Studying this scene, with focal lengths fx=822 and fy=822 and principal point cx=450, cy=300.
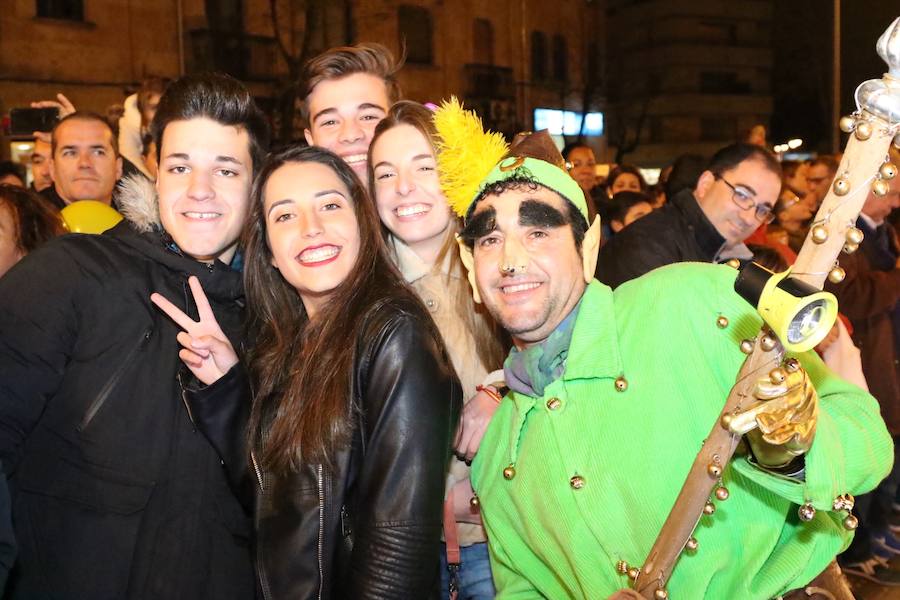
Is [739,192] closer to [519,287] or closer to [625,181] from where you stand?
[519,287]

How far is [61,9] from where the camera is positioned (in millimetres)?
14055

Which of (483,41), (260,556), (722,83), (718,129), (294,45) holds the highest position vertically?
(722,83)

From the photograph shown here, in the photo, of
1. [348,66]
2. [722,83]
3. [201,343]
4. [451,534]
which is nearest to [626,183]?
[348,66]

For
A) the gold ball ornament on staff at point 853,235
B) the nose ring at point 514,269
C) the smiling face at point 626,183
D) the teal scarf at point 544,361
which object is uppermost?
the smiling face at point 626,183

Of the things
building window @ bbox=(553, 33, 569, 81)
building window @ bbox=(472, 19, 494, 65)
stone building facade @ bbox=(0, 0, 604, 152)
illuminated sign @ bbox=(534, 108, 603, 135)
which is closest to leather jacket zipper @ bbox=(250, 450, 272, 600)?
stone building facade @ bbox=(0, 0, 604, 152)

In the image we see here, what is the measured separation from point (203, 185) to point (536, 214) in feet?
3.45

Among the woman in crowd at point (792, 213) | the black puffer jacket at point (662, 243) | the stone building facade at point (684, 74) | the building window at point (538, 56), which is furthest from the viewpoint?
the stone building facade at point (684, 74)

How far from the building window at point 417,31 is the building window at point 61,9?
704cm

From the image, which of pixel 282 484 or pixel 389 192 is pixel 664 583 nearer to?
pixel 282 484

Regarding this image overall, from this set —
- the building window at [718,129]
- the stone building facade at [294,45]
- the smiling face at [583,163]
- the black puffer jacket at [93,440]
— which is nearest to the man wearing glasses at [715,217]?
the black puffer jacket at [93,440]

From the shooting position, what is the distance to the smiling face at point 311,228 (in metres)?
2.34

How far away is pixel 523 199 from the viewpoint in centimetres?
212

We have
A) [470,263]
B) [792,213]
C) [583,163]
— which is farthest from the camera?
[583,163]

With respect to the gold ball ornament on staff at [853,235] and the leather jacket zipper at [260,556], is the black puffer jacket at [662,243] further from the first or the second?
the gold ball ornament on staff at [853,235]
